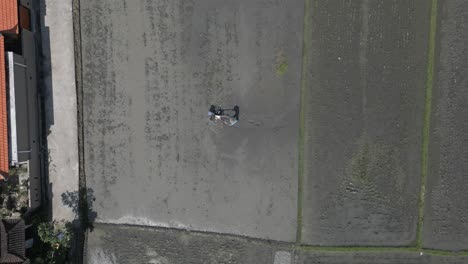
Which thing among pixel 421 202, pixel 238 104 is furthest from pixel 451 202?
pixel 238 104

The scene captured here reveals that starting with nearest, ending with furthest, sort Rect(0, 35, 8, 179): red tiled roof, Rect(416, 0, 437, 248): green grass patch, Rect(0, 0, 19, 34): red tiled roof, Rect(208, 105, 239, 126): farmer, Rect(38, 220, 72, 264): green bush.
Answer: Rect(0, 35, 8, 179): red tiled roof → Rect(0, 0, 19, 34): red tiled roof → Rect(38, 220, 72, 264): green bush → Rect(416, 0, 437, 248): green grass patch → Rect(208, 105, 239, 126): farmer

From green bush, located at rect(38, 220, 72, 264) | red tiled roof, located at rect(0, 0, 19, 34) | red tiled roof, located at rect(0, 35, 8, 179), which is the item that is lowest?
green bush, located at rect(38, 220, 72, 264)

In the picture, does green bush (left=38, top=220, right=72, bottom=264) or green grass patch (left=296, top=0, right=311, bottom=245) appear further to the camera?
green grass patch (left=296, top=0, right=311, bottom=245)

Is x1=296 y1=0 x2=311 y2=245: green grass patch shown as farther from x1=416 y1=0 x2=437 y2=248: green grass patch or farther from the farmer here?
x1=416 y1=0 x2=437 y2=248: green grass patch

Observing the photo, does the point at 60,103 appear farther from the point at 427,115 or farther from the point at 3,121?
the point at 427,115

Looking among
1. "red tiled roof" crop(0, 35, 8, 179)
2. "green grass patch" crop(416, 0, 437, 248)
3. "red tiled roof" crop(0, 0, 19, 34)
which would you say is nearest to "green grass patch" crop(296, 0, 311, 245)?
"green grass patch" crop(416, 0, 437, 248)

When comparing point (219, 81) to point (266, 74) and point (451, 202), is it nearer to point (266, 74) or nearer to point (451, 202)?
point (266, 74)
